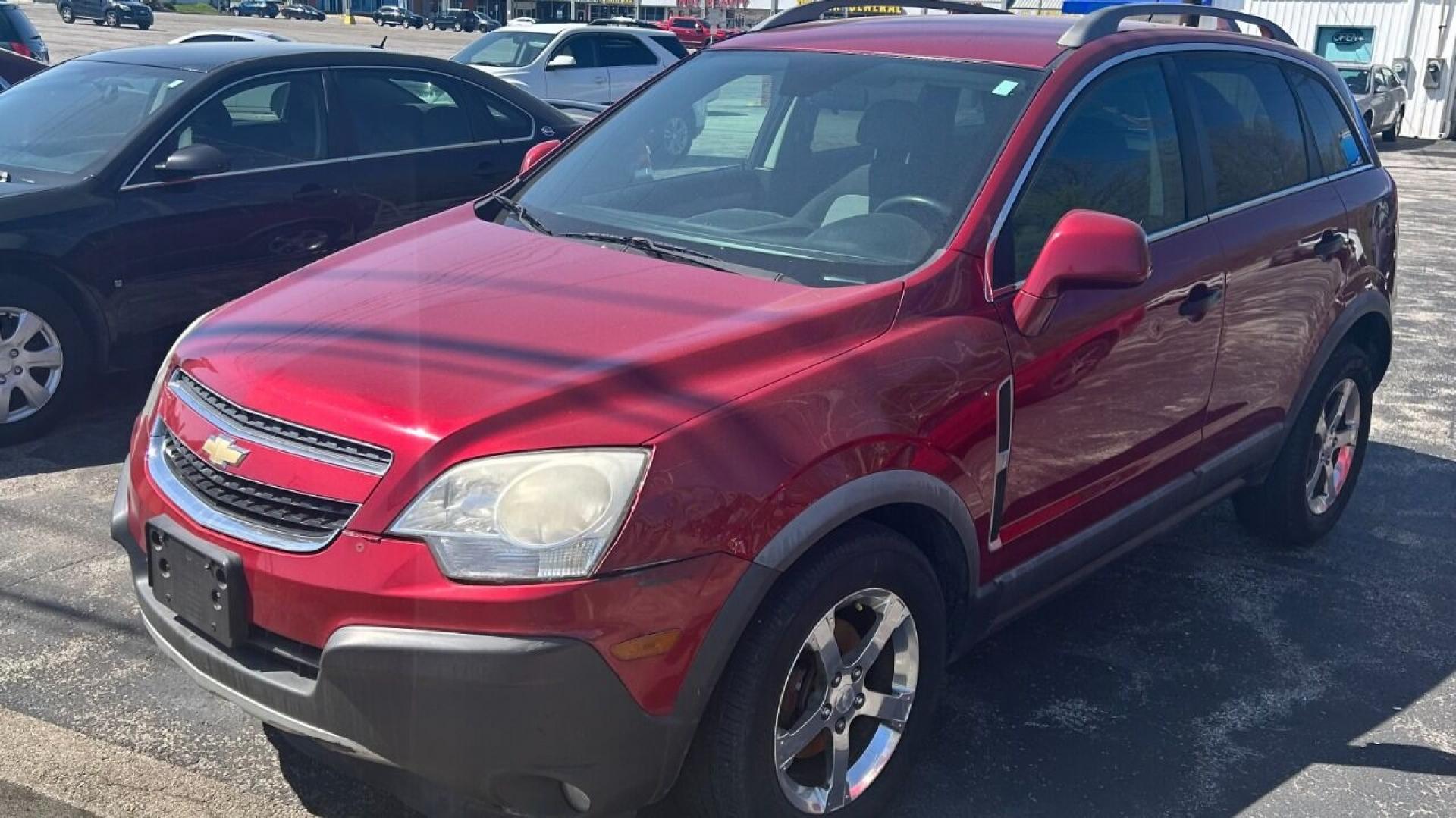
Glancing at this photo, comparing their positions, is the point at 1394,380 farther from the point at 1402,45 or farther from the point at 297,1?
the point at 297,1

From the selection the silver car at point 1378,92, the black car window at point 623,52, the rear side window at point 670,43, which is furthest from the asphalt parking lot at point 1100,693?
the silver car at point 1378,92

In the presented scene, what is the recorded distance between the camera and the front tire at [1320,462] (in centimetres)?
485

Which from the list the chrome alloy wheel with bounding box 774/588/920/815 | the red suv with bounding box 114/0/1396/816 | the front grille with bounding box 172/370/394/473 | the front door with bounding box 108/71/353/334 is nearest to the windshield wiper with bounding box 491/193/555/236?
the red suv with bounding box 114/0/1396/816

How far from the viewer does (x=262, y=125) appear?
644cm

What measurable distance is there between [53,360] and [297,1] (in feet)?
253

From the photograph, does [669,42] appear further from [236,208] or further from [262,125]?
[236,208]

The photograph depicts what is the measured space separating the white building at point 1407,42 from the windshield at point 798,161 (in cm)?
2490

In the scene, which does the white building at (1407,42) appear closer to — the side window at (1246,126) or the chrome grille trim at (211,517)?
the side window at (1246,126)

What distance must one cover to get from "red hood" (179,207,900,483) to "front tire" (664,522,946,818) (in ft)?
1.47

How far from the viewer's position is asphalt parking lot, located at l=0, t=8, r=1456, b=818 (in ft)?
10.8

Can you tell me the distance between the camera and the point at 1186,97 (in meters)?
4.13

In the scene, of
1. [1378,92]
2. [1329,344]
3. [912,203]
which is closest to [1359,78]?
[1378,92]

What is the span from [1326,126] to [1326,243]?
586mm

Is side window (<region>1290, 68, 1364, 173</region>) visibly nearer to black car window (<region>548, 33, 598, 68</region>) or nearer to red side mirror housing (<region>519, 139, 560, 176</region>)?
red side mirror housing (<region>519, 139, 560, 176</region>)
